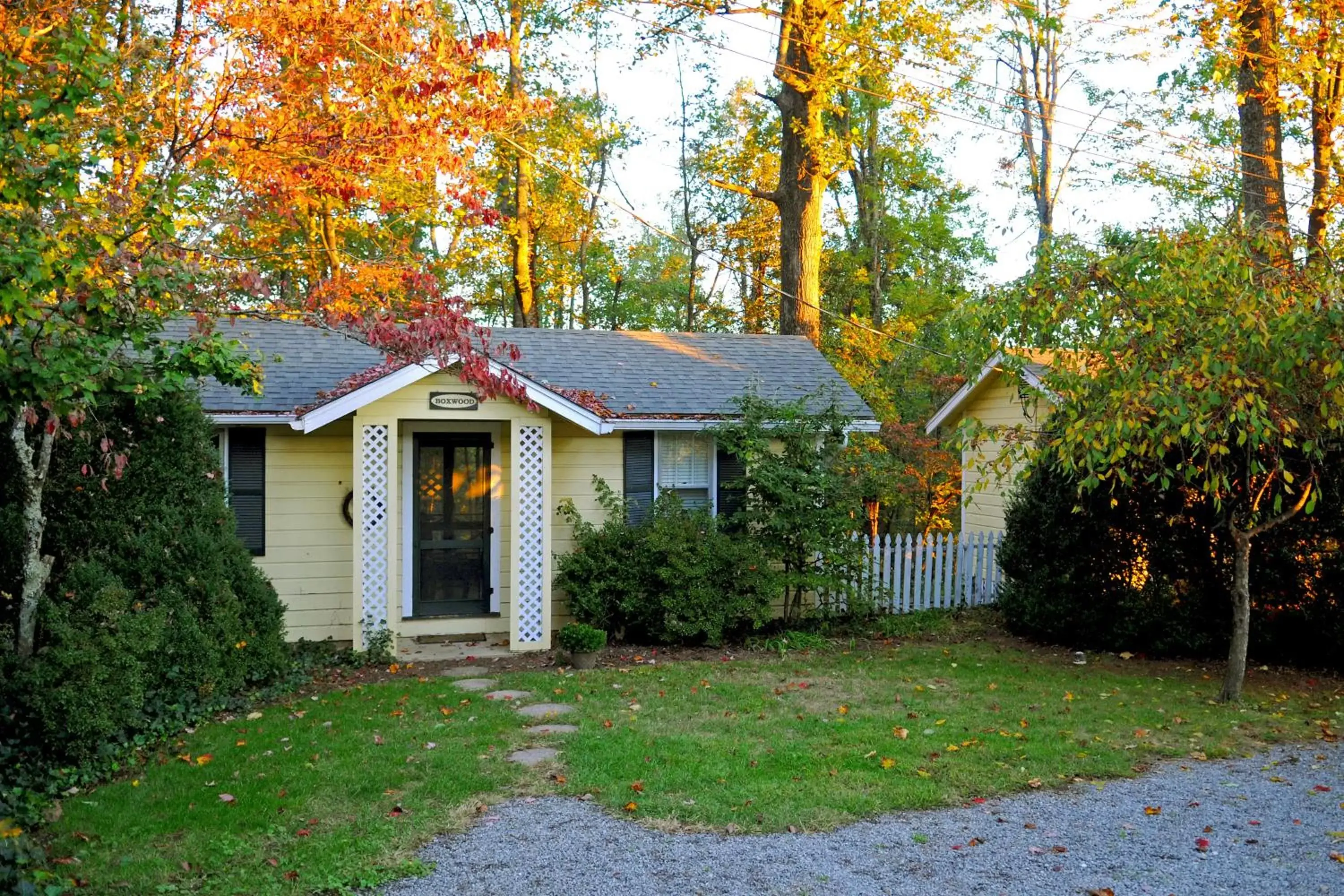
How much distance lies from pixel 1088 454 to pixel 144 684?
702 centimetres

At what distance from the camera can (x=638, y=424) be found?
1160 centimetres

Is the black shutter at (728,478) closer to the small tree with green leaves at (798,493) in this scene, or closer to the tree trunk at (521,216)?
the small tree with green leaves at (798,493)

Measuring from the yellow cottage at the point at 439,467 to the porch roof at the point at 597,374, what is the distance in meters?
0.03

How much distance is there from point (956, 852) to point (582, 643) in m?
5.27

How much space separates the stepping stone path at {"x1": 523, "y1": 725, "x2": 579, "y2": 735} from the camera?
759cm

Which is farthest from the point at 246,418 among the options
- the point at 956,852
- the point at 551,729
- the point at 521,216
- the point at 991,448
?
the point at 521,216

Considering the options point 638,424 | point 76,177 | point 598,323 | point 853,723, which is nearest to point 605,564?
point 638,424

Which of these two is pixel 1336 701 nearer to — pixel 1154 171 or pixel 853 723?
pixel 853 723

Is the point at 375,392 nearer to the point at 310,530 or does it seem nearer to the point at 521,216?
the point at 310,530

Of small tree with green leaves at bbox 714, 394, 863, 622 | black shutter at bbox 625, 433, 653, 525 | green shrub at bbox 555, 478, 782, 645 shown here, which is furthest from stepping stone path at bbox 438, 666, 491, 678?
small tree with green leaves at bbox 714, 394, 863, 622

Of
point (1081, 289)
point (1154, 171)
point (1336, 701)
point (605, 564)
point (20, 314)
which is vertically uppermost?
point (1154, 171)

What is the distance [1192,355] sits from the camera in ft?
23.9

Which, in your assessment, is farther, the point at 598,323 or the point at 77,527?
the point at 598,323

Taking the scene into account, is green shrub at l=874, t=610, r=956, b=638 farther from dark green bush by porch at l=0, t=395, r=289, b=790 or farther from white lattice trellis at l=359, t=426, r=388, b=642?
dark green bush by porch at l=0, t=395, r=289, b=790
